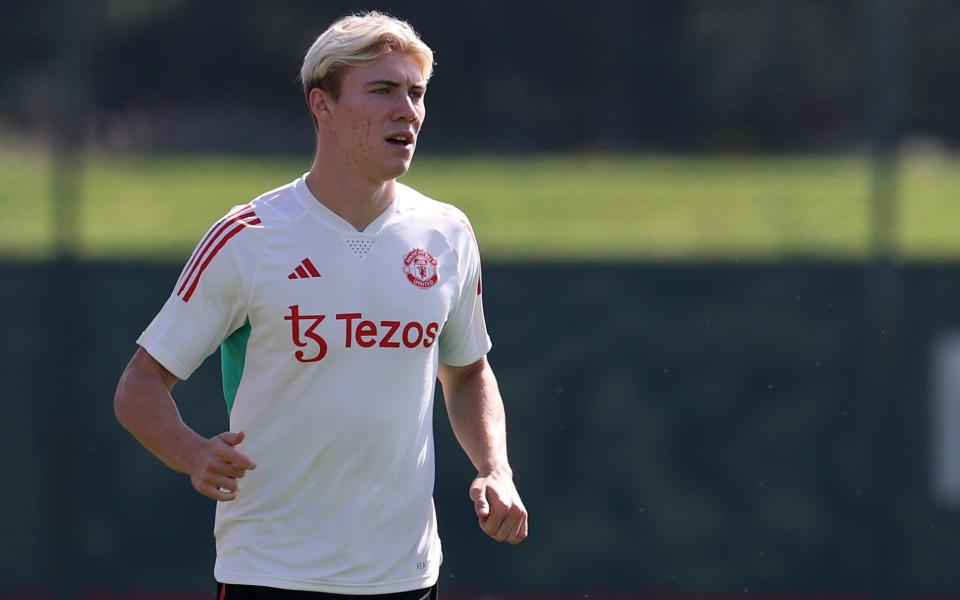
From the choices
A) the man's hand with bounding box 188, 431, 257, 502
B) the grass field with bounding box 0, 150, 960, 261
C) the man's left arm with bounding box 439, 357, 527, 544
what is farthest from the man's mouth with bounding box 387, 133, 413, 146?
the grass field with bounding box 0, 150, 960, 261

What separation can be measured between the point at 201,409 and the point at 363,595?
14.0ft

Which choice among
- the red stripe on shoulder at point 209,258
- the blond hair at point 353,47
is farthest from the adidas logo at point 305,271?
the blond hair at point 353,47

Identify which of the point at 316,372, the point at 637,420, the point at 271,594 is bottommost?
the point at 637,420

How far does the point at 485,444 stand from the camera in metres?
3.43

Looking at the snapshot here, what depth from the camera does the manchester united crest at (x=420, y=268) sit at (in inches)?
130

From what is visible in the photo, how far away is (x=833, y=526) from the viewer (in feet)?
24.6

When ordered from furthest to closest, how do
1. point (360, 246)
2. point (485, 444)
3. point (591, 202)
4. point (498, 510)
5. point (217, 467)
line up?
point (591, 202), point (485, 444), point (360, 246), point (498, 510), point (217, 467)

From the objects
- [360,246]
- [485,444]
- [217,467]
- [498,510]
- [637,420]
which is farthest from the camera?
[637,420]

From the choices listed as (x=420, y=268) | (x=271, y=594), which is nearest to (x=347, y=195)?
(x=420, y=268)

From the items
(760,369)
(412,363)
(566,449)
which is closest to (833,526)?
(760,369)

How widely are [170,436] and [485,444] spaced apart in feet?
2.37

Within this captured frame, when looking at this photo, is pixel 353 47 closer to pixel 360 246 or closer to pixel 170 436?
pixel 360 246

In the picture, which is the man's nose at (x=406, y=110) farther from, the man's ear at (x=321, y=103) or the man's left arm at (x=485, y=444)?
the man's left arm at (x=485, y=444)

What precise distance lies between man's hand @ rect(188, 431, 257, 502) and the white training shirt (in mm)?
244
